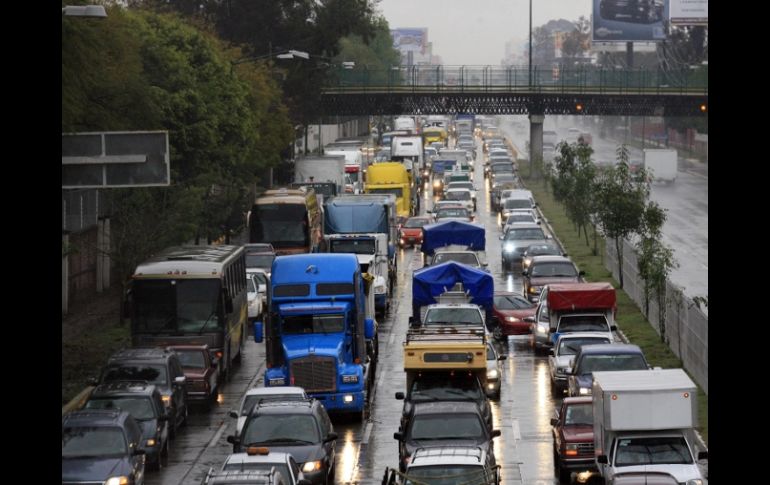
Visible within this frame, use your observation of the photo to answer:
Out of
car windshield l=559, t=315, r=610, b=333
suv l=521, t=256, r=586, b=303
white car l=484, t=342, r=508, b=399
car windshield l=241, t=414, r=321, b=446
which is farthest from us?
suv l=521, t=256, r=586, b=303

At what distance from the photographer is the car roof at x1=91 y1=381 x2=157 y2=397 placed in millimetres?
33781

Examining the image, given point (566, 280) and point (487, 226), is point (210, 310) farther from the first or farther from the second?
point (487, 226)

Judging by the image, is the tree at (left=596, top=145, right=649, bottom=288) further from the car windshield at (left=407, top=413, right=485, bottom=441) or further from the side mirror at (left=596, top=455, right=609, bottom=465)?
the side mirror at (left=596, top=455, right=609, bottom=465)

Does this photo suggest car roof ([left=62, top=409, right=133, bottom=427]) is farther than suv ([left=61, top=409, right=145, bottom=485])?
Yes

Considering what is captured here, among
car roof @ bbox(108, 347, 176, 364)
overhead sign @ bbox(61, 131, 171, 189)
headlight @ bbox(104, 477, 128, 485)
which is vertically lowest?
headlight @ bbox(104, 477, 128, 485)

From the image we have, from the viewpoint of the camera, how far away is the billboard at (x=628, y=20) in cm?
17012

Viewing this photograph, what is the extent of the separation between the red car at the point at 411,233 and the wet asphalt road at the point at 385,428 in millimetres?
26762

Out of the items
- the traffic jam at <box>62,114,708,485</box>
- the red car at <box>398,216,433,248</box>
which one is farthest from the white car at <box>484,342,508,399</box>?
the red car at <box>398,216,433,248</box>

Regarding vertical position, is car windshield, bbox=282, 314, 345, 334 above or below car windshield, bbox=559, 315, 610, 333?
above

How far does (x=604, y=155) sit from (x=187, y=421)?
151880mm

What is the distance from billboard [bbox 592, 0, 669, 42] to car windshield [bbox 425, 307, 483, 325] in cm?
12716

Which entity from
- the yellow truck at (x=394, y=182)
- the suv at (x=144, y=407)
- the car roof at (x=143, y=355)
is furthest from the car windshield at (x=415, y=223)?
the suv at (x=144, y=407)

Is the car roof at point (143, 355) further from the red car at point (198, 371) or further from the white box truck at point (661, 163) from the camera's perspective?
the white box truck at point (661, 163)
